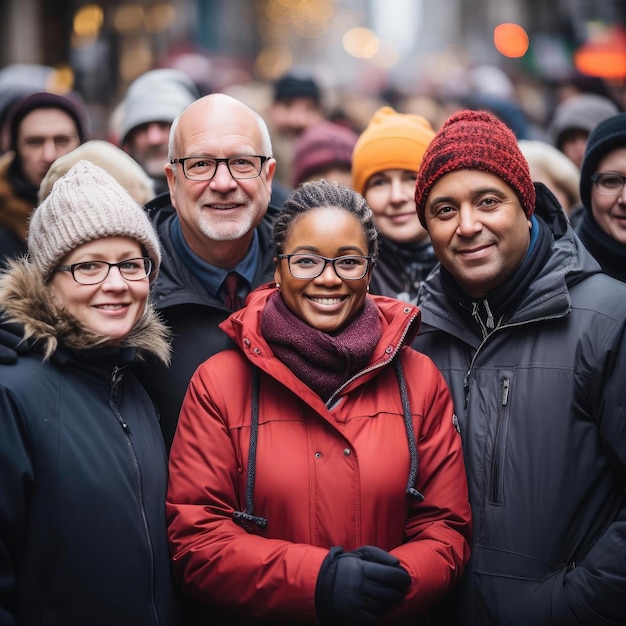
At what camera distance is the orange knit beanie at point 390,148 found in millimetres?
5316

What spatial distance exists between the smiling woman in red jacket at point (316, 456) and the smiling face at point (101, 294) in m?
0.41

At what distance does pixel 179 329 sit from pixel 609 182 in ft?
7.96

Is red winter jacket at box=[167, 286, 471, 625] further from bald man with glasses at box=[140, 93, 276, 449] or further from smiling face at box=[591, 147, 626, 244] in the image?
smiling face at box=[591, 147, 626, 244]

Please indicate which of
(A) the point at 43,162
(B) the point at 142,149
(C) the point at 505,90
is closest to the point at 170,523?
(A) the point at 43,162

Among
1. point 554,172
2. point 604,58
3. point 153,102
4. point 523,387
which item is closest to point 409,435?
point 523,387

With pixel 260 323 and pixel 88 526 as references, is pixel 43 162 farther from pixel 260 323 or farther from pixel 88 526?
pixel 88 526

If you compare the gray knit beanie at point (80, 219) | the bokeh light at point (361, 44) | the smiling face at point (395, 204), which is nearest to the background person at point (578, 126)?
the smiling face at point (395, 204)

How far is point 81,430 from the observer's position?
3.33 metres

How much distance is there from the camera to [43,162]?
241 inches

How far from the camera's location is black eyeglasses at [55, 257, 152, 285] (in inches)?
137

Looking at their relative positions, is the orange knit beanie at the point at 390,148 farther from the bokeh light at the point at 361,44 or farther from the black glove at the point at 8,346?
the bokeh light at the point at 361,44

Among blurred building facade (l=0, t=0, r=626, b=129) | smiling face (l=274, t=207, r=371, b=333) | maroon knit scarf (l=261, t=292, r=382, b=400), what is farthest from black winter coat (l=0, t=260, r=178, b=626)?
blurred building facade (l=0, t=0, r=626, b=129)

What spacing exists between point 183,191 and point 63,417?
4.93ft

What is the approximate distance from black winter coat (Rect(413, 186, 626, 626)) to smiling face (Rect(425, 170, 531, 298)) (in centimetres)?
18
